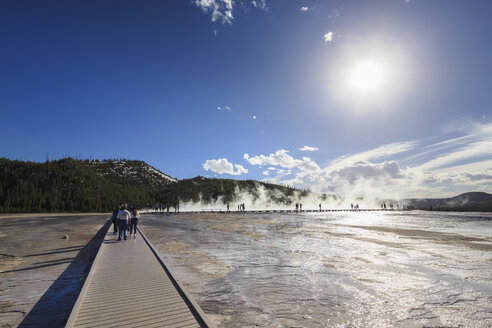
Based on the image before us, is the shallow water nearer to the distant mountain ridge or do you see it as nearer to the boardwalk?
the boardwalk

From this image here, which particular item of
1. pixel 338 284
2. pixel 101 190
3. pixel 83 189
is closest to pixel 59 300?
pixel 338 284

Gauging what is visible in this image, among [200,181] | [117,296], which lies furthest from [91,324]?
[200,181]

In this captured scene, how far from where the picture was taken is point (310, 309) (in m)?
6.75

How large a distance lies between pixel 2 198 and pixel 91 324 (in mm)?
79367

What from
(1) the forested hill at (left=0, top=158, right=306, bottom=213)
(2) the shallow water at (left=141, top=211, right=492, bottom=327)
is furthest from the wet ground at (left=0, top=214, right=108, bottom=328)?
(1) the forested hill at (left=0, top=158, right=306, bottom=213)

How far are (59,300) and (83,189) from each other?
8424 cm

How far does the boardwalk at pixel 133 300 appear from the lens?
503 centimetres

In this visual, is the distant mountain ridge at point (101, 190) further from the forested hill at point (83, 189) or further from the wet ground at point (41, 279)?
the wet ground at point (41, 279)

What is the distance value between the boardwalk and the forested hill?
206ft

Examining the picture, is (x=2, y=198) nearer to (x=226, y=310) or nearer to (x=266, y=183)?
(x=226, y=310)

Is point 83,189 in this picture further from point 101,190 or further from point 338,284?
point 338,284

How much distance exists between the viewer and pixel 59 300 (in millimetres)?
7414

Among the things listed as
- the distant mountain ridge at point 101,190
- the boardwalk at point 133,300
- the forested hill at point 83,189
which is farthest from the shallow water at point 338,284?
the forested hill at point 83,189

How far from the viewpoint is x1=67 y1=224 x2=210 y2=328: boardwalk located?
5.03m
